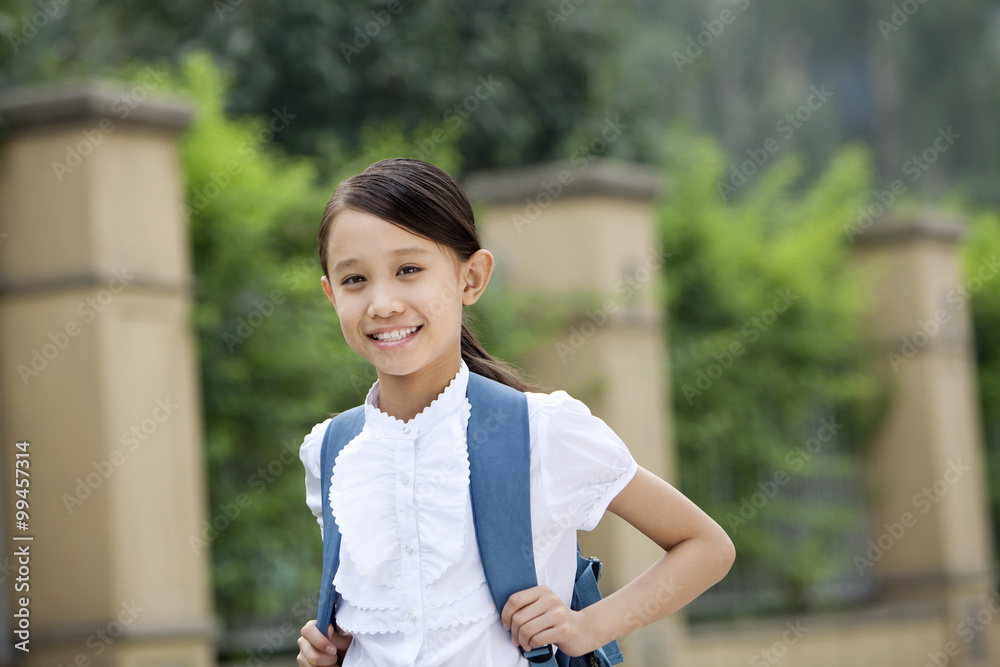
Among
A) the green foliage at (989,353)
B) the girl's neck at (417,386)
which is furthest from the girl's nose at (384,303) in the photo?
the green foliage at (989,353)

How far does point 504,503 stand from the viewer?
68.6 inches

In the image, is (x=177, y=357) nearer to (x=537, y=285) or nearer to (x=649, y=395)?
(x=537, y=285)

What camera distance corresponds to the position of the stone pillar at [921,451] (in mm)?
9047

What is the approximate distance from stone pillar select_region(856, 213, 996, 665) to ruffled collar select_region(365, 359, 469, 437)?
773 centimetres

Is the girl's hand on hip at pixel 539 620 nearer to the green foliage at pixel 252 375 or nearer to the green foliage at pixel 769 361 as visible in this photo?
the green foliage at pixel 252 375

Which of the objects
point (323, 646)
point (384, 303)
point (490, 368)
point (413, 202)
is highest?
point (413, 202)

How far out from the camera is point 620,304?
680 centimetres

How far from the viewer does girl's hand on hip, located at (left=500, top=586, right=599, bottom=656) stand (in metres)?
1.70

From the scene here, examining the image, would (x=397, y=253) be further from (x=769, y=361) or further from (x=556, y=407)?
(x=769, y=361)

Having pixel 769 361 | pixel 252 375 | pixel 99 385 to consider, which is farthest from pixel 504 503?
pixel 769 361

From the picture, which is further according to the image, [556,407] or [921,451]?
[921,451]

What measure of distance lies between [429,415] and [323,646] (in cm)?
37

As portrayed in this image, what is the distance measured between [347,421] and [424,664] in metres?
0.42

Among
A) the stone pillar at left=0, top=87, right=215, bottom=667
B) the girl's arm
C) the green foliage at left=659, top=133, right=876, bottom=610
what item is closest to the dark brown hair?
the girl's arm
